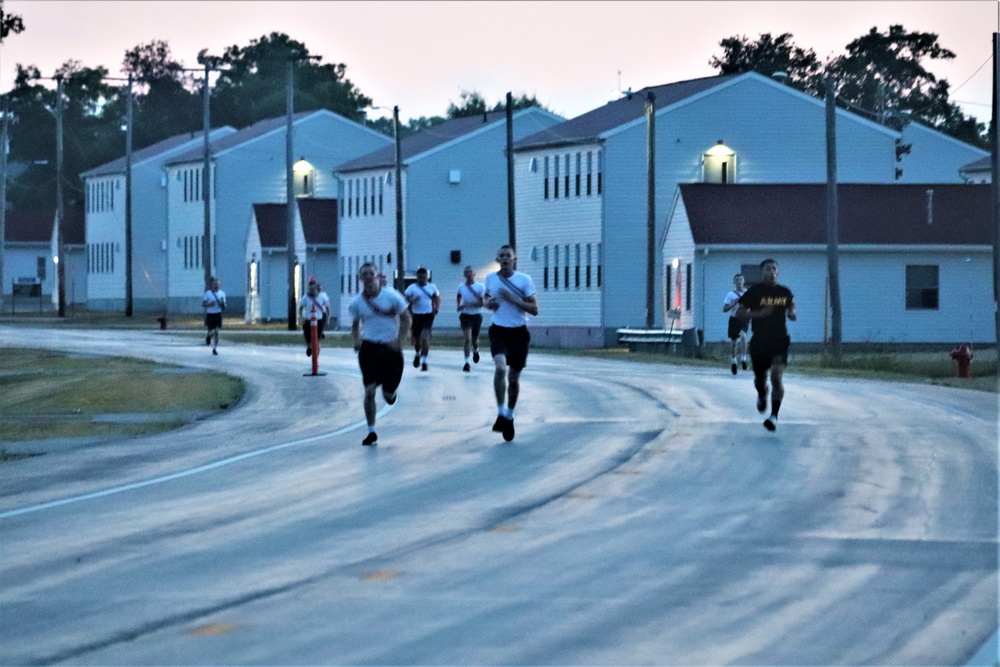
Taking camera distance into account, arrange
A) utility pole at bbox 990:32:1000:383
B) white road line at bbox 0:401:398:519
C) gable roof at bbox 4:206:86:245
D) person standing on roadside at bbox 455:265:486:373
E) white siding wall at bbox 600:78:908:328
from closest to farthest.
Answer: white road line at bbox 0:401:398:519 → person standing on roadside at bbox 455:265:486:373 → utility pole at bbox 990:32:1000:383 → white siding wall at bbox 600:78:908:328 → gable roof at bbox 4:206:86:245

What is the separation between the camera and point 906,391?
29453 mm

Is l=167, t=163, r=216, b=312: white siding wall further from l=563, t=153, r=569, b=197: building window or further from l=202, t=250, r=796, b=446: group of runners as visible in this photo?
l=202, t=250, r=796, b=446: group of runners

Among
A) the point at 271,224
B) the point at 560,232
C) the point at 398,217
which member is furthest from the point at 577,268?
the point at 271,224

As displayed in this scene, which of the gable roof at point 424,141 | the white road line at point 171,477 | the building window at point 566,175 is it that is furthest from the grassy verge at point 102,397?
the gable roof at point 424,141

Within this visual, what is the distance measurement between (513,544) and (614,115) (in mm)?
57128

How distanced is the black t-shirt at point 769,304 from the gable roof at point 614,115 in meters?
41.7

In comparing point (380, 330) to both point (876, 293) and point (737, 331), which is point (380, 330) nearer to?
point (737, 331)

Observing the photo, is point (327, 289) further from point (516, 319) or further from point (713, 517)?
point (713, 517)

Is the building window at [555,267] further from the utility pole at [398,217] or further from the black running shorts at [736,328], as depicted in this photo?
the black running shorts at [736,328]

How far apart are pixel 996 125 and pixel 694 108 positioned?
25936 millimetres

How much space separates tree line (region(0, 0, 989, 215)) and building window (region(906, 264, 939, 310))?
3961 centimetres

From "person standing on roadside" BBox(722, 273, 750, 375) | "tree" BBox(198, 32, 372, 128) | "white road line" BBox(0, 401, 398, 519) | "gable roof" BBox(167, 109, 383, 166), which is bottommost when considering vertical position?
"white road line" BBox(0, 401, 398, 519)

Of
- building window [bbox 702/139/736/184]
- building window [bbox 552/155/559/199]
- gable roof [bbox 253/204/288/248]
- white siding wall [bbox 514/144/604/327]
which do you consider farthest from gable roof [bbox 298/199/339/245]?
Answer: building window [bbox 702/139/736/184]

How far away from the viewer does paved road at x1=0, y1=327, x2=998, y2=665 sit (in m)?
9.11
